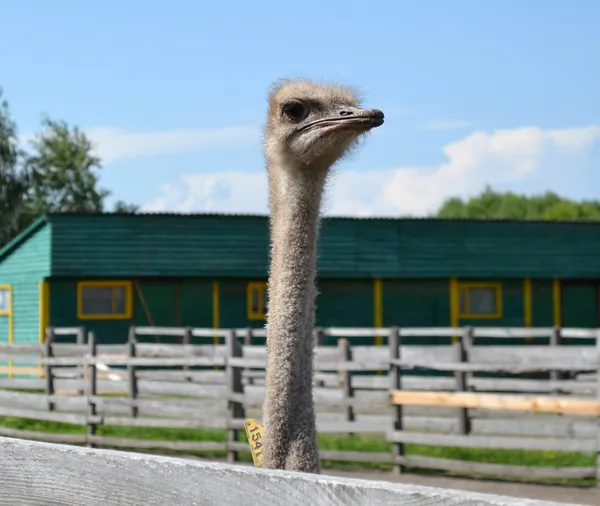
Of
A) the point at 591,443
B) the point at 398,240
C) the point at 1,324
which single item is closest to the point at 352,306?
the point at 398,240

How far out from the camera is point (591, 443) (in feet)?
36.8

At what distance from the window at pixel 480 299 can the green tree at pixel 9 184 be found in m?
27.1

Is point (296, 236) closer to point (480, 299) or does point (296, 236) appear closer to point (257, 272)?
point (257, 272)

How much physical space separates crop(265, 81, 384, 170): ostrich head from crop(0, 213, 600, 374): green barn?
2117cm

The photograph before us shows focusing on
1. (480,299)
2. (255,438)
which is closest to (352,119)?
(255,438)

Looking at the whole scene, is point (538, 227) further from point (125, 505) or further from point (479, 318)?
point (125, 505)

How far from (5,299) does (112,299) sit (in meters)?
3.75

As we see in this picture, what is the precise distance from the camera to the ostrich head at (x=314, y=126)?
3.92m

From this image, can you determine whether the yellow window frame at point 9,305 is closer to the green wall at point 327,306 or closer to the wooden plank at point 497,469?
the green wall at point 327,306

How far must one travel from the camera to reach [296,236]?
383 cm

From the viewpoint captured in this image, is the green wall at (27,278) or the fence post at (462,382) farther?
the green wall at (27,278)

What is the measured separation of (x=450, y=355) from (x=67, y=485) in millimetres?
11006

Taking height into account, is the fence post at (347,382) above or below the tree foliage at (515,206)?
below

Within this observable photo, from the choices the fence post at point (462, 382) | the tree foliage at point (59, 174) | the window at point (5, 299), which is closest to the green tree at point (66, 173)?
the tree foliage at point (59, 174)
